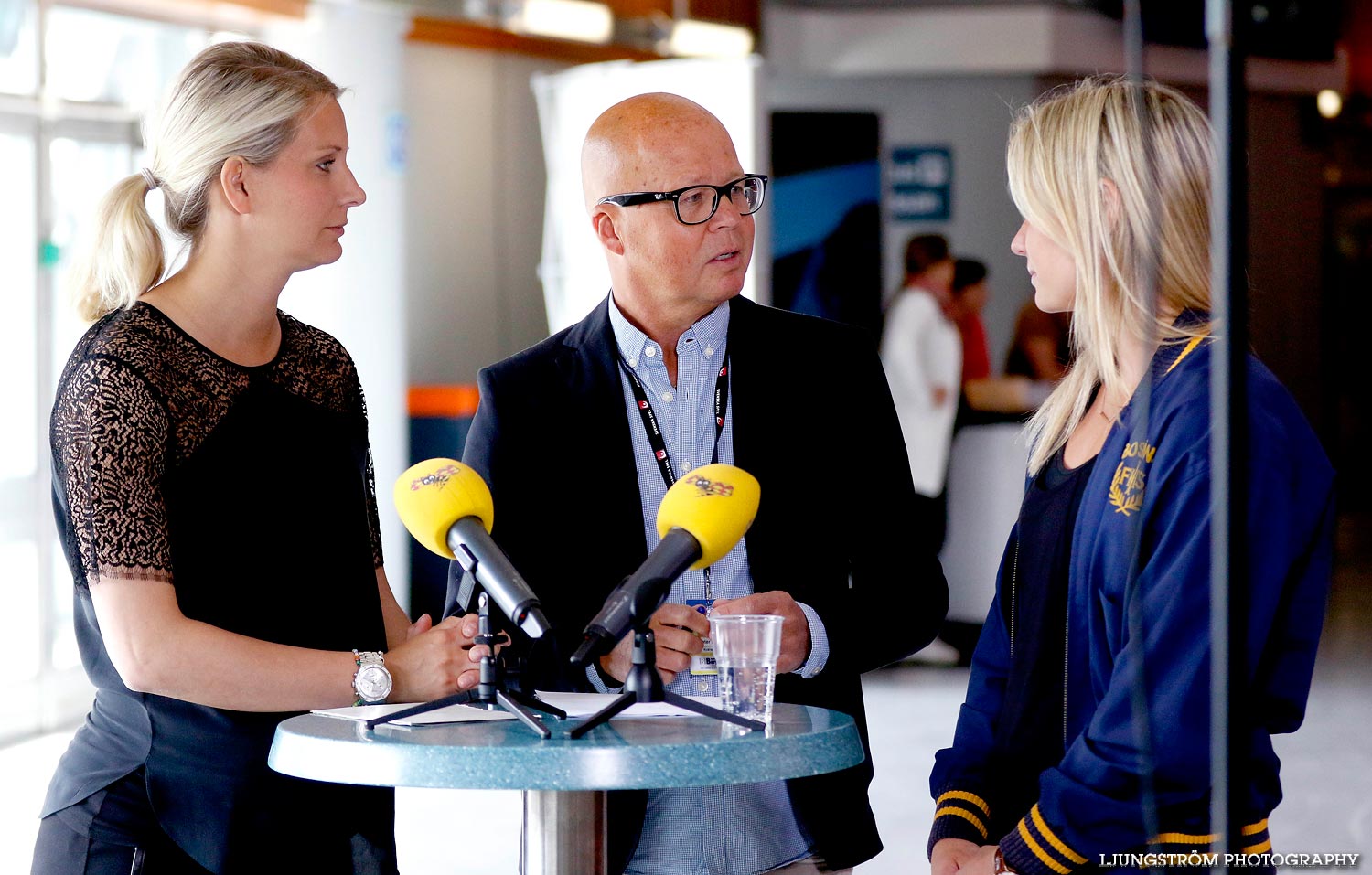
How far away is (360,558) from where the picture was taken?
2109 millimetres

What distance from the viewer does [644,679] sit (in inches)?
60.2

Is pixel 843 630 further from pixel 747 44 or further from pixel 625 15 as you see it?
pixel 747 44

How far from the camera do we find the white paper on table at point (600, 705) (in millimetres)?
1640

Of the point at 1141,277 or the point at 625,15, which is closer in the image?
the point at 1141,277

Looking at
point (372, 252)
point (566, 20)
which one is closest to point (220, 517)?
point (372, 252)

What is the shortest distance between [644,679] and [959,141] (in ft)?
30.6

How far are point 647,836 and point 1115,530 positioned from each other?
0.73m

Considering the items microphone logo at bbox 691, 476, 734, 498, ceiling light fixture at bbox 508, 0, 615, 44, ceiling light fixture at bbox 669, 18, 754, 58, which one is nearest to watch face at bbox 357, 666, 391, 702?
microphone logo at bbox 691, 476, 734, 498

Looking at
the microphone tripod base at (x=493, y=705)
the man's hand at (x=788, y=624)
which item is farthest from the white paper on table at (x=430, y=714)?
the man's hand at (x=788, y=624)

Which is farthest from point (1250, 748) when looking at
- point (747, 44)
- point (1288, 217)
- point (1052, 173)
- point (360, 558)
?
point (1288, 217)

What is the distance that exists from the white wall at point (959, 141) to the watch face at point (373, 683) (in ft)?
28.7

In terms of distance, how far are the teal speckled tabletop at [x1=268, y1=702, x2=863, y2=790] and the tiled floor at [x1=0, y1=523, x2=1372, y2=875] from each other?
85.2 inches

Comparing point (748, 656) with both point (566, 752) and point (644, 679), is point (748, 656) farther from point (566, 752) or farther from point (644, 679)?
point (566, 752)

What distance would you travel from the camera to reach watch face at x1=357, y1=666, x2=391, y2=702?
179 cm
